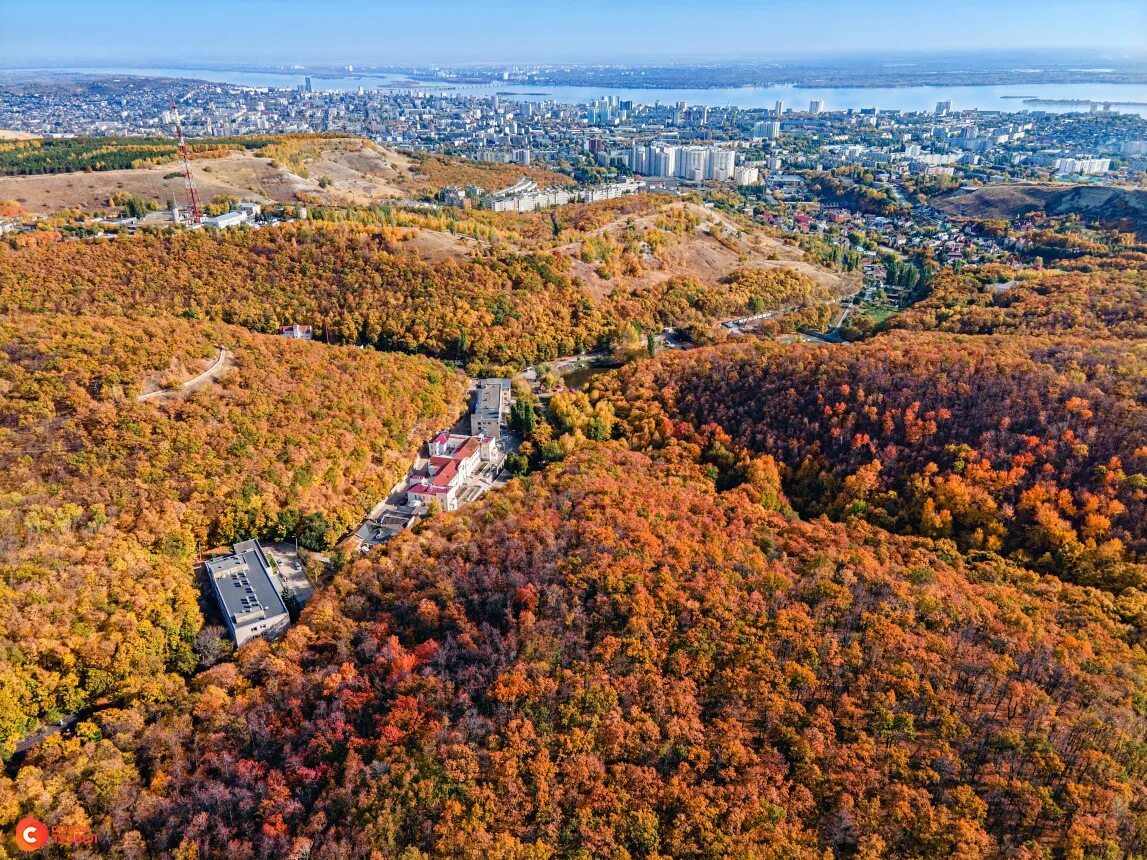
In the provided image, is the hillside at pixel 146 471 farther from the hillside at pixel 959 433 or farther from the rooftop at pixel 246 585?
the hillside at pixel 959 433

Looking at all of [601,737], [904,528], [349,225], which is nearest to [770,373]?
[904,528]

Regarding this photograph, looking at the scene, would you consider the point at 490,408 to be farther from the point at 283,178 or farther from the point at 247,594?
the point at 283,178

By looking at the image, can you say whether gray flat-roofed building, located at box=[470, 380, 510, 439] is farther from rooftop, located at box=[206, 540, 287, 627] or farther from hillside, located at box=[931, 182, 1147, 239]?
hillside, located at box=[931, 182, 1147, 239]

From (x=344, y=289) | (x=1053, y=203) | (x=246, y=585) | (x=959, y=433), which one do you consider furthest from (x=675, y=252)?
(x=1053, y=203)

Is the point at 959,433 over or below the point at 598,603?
over

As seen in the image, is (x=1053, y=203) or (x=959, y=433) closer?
(x=959, y=433)
